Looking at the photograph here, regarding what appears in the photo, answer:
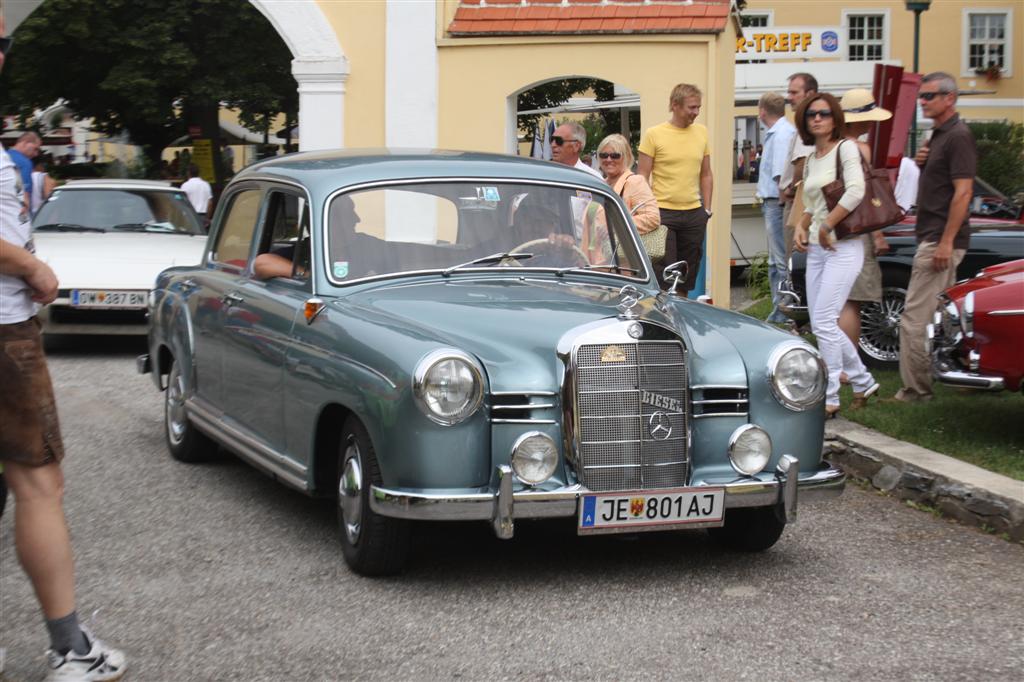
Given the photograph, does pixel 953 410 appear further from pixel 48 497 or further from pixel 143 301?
pixel 143 301

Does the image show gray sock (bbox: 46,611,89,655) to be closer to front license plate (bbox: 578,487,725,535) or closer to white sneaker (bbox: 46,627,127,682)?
white sneaker (bbox: 46,627,127,682)

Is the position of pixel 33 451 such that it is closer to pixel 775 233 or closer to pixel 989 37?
pixel 775 233

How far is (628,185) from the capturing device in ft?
29.7

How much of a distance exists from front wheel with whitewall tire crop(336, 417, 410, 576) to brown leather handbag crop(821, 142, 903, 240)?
145 inches

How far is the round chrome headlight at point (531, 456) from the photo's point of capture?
5.11 m

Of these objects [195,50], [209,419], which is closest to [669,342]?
[209,419]

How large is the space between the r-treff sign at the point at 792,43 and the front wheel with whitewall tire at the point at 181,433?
1773 cm

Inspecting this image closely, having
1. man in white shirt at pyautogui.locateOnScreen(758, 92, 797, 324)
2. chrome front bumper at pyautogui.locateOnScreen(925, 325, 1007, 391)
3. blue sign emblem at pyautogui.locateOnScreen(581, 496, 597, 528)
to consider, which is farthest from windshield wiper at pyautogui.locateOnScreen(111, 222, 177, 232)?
blue sign emblem at pyautogui.locateOnScreen(581, 496, 597, 528)

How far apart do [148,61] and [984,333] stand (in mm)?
21254

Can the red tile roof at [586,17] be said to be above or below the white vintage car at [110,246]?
above

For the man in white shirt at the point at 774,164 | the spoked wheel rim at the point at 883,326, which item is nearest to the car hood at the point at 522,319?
the spoked wheel rim at the point at 883,326

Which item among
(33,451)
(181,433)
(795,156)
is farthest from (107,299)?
(33,451)

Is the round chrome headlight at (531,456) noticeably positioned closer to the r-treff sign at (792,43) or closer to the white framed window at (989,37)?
the r-treff sign at (792,43)

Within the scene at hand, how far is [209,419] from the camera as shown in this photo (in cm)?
716
